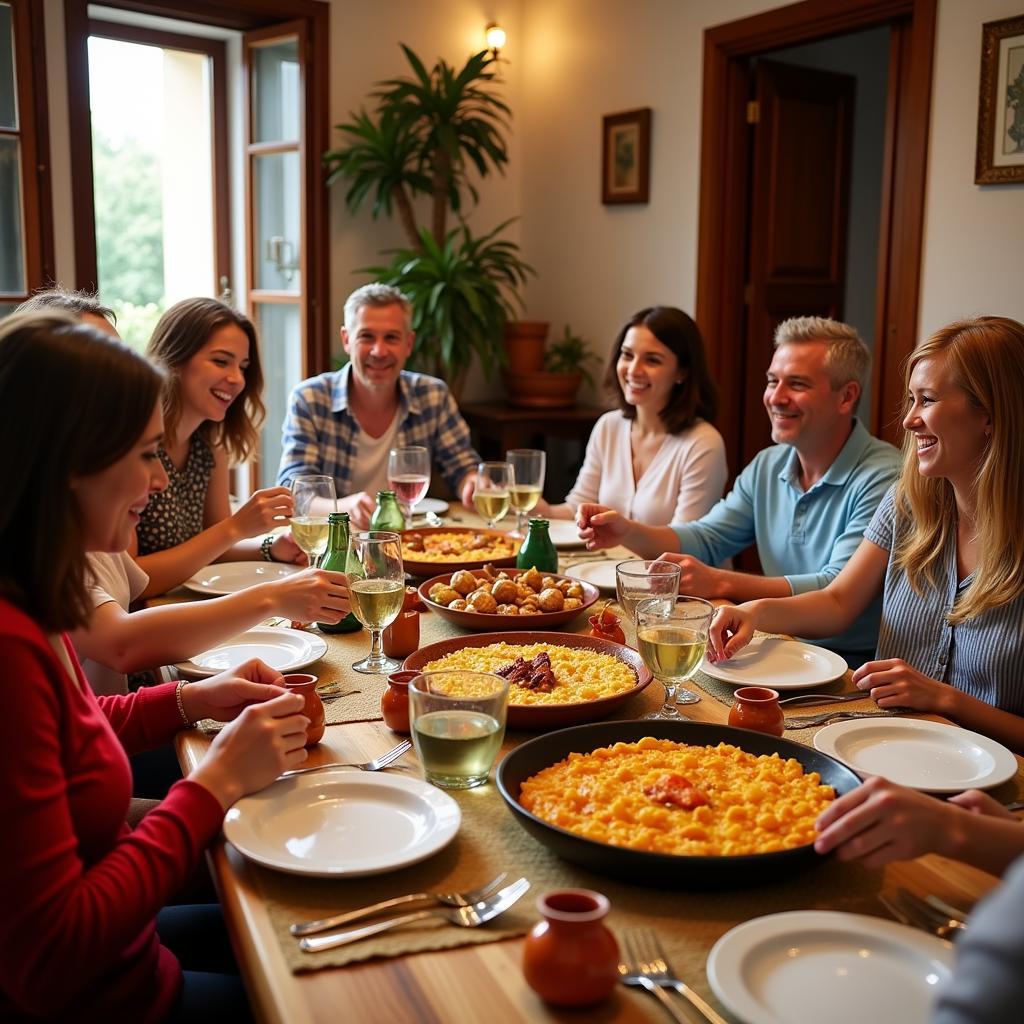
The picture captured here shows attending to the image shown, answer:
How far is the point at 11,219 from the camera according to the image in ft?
13.8

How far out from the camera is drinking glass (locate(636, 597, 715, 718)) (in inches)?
57.7

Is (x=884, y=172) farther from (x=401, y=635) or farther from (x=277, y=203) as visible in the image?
(x=401, y=635)

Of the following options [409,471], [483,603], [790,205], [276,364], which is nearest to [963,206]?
[790,205]

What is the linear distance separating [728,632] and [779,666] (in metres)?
0.10

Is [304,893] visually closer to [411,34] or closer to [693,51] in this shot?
[693,51]

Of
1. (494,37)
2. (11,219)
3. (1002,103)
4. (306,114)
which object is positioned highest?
(494,37)

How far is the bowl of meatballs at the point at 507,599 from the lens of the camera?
6.17 ft

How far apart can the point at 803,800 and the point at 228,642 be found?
102 centimetres

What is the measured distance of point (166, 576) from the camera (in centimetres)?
217

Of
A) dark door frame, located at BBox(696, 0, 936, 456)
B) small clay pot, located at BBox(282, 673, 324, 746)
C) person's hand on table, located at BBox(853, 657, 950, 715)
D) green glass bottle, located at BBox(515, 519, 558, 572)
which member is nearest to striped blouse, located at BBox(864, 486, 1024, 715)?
person's hand on table, located at BBox(853, 657, 950, 715)

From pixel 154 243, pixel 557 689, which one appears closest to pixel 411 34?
pixel 154 243

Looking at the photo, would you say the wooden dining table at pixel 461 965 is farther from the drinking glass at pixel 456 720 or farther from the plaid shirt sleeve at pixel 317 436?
the plaid shirt sleeve at pixel 317 436

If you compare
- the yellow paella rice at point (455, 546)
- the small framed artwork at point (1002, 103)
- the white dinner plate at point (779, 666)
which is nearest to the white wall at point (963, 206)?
the small framed artwork at point (1002, 103)

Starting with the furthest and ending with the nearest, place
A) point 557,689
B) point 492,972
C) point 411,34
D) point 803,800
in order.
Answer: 1. point 411,34
2. point 557,689
3. point 803,800
4. point 492,972
